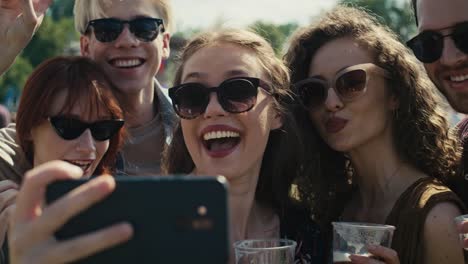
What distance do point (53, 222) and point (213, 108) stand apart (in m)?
1.44

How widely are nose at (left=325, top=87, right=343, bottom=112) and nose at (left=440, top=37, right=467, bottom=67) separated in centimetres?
64

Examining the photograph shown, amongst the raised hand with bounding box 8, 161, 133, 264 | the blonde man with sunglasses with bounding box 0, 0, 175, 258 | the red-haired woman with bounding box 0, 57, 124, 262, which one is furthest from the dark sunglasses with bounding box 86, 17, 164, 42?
the raised hand with bounding box 8, 161, 133, 264

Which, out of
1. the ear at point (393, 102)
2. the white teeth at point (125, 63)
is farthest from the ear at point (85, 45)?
the ear at point (393, 102)

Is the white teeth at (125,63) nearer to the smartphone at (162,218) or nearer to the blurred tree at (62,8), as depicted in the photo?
the smartphone at (162,218)

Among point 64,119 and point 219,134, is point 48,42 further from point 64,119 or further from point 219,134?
point 219,134

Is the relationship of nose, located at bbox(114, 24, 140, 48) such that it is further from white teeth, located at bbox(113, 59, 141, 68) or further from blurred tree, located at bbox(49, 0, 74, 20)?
blurred tree, located at bbox(49, 0, 74, 20)

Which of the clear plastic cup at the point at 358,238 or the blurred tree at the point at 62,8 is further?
the blurred tree at the point at 62,8

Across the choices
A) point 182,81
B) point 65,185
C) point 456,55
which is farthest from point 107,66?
point 65,185

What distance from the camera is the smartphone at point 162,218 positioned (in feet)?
3.85

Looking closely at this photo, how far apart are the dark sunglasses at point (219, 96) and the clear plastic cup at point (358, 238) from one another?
696 mm

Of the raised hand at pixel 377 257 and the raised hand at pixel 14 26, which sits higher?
the raised hand at pixel 14 26

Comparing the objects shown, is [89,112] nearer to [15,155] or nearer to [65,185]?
[15,155]

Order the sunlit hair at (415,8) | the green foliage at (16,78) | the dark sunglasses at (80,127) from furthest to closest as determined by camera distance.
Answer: the green foliage at (16,78), the sunlit hair at (415,8), the dark sunglasses at (80,127)

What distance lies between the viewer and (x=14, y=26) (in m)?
2.97
